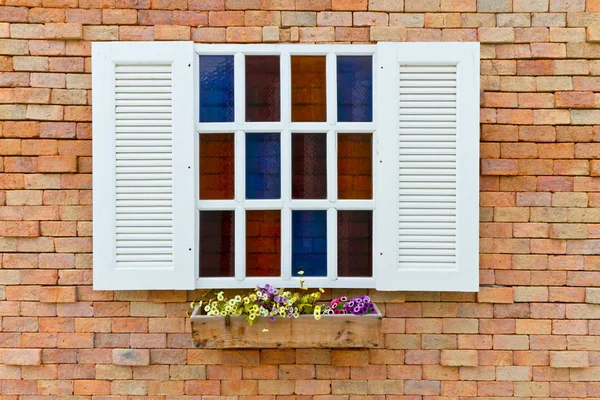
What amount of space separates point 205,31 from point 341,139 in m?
0.99

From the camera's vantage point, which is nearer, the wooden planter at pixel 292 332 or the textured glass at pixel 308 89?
the wooden planter at pixel 292 332

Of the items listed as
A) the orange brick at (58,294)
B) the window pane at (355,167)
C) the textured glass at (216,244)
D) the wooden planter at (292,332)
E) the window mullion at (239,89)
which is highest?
the window mullion at (239,89)

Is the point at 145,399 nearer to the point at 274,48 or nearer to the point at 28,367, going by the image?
the point at 28,367

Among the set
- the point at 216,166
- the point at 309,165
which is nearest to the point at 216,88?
the point at 216,166

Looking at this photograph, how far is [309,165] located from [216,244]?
0.70 metres

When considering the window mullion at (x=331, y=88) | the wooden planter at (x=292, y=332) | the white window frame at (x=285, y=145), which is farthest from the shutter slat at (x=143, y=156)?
the window mullion at (x=331, y=88)

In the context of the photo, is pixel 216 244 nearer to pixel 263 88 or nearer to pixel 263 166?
pixel 263 166

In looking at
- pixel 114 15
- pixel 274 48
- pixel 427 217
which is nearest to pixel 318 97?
pixel 274 48

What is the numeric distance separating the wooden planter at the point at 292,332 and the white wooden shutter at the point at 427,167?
11.9 inches

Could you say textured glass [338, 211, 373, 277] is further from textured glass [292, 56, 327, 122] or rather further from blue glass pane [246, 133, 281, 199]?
textured glass [292, 56, 327, 122]

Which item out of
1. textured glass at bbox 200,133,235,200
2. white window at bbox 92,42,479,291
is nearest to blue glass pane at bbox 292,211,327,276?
white window at bbox 92,42,479,291

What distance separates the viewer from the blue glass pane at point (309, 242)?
230 cm

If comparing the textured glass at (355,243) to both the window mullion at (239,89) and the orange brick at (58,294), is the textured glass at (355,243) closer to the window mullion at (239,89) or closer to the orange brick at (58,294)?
the window mullion at (239,89)

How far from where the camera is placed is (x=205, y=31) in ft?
7.51
